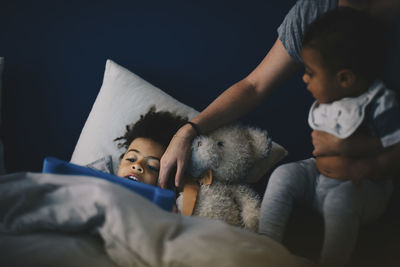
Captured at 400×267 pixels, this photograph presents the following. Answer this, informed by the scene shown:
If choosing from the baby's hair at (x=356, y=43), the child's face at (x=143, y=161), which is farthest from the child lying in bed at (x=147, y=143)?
the baby's hair at (x=356, y=43)

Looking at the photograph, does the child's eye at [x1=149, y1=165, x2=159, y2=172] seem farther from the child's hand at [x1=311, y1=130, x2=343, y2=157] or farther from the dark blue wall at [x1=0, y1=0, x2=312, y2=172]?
the child's hand at [x1=311, y1=130, x2=343, y2=157]

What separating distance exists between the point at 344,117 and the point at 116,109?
1.98ft

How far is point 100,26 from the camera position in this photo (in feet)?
3.32

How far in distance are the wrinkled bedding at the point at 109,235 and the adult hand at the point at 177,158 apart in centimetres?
17

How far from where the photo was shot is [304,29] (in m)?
0.57

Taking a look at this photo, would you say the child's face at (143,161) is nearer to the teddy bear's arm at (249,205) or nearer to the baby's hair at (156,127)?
the baby's hair at (156,127)

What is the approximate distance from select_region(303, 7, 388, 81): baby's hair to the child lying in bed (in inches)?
16.0

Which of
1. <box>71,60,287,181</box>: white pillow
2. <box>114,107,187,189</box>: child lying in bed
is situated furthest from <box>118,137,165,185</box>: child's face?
<box>71,60,287,181</box>: white pillow

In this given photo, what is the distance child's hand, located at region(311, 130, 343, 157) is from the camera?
1.61ft

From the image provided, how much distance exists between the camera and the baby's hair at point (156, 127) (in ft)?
2.55

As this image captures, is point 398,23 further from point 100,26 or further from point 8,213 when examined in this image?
point 100,26

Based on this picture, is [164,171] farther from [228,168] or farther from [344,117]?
[344,117]

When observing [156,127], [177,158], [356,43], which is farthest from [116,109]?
[356,43]

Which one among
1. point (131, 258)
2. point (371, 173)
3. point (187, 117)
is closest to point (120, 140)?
point (187, 117)
